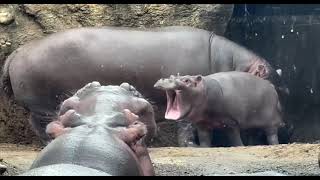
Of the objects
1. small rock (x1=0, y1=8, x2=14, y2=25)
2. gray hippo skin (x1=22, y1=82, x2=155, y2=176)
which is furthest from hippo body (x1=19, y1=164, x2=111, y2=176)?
small rock (x1=0, y1=8, x2=14, y2=25)

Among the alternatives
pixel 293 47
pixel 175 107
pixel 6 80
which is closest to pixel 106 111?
pixel 175 107

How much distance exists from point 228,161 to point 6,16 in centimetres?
337

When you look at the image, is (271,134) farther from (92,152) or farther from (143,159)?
(92,152)

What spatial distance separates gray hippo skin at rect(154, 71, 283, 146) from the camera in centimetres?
712

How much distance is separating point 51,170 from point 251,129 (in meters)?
4.78

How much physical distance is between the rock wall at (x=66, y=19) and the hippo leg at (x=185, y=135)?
1.01 feet

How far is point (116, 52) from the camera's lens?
24.3 ft

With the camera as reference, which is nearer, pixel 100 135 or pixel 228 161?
pixel 100 135

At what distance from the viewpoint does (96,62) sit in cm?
732

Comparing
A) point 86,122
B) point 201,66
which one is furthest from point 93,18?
point 86,122

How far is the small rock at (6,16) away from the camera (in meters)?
7.55

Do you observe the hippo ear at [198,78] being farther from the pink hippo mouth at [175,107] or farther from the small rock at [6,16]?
the small rock at [6,16]

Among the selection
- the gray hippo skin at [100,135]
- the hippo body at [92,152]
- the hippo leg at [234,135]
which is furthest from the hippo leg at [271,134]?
the hippo body at [92,152]

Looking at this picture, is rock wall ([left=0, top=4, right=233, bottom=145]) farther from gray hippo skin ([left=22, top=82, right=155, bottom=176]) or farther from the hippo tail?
gray hippo skin ([left=22, top=82, right=155, bottom=176])
